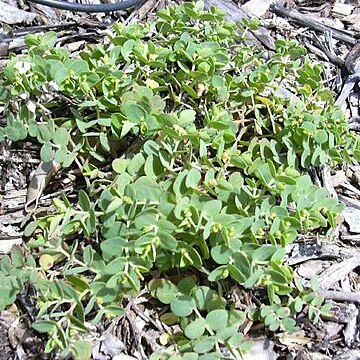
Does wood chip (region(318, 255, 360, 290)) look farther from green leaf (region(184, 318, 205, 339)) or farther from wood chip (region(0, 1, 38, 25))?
wood chip (region(0, 1, 38, 25))

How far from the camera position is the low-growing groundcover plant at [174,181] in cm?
146

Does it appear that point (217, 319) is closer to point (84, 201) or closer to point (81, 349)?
point (81, 349)

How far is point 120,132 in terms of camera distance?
170cm

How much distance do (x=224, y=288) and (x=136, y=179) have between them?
34 cm

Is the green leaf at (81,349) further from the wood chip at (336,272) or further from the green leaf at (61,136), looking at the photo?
the wood chip at (336,272)

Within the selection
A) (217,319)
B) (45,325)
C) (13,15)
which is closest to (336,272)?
(217,319)

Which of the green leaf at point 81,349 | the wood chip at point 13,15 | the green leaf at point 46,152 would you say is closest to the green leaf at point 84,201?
the green leaf at point 46,152

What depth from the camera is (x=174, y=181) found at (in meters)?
1.58

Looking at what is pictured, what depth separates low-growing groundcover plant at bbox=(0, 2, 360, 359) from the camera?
1455 millimetres

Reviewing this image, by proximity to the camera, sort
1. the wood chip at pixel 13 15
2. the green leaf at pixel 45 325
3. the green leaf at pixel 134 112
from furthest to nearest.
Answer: the wood chip at pixel 13 15, the green leaf at pixel 134 112, the green leaf at pixel 45 325

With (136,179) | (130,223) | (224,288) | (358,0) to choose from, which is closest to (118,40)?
(136,179)

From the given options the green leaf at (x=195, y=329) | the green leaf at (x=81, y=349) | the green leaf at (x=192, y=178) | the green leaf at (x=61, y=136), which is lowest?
the green leaf at (x=81, y=349)

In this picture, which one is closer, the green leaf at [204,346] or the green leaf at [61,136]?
the green leaf at [204,346]

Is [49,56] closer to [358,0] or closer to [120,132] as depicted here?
[120,132]
